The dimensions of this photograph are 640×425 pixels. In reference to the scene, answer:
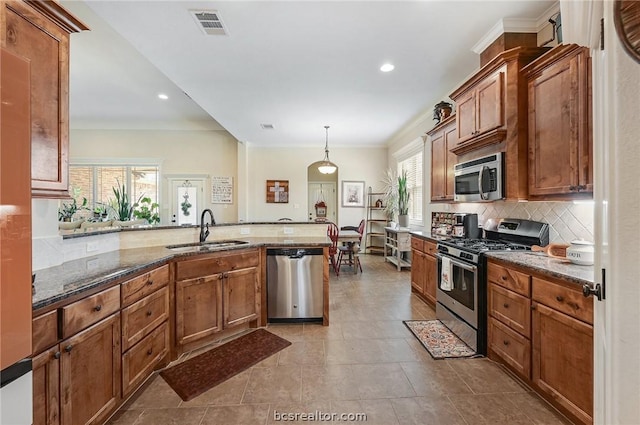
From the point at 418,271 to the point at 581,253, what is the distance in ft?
7.26

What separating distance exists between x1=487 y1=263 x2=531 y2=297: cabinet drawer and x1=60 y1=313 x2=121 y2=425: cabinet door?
8.69 ft

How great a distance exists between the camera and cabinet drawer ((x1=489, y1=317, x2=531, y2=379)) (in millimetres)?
1948

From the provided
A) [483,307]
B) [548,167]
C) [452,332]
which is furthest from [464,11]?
[452,332]

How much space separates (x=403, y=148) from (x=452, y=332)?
4217 mm

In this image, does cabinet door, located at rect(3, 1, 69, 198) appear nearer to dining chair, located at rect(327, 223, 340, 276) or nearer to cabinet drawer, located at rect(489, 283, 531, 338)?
cabinet drawer, located at rect(489, 283, 531, 338)

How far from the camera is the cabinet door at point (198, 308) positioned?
2.36 metres

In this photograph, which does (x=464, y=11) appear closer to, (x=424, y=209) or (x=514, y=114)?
(x=514, y=114)

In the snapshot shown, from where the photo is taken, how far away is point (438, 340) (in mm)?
2703

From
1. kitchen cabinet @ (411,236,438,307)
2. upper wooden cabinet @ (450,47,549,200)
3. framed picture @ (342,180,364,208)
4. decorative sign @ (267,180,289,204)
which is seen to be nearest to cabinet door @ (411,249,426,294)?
kitchen cabinet @ (411,236,438,307)

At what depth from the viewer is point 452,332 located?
2.86 m

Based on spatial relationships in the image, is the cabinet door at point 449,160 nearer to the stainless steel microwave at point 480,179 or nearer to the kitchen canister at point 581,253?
the stainless steel microwave at point 480,179

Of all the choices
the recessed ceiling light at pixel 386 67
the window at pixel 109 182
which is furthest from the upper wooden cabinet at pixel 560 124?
the window at pixel 109 182

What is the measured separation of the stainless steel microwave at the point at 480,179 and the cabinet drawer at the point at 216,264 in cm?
237

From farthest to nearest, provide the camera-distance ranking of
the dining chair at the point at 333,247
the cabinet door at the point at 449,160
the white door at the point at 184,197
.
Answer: the white door at the point at 184,197 → the dining chair at the point at 333,247 → the cabinet door at the point at 449,160
